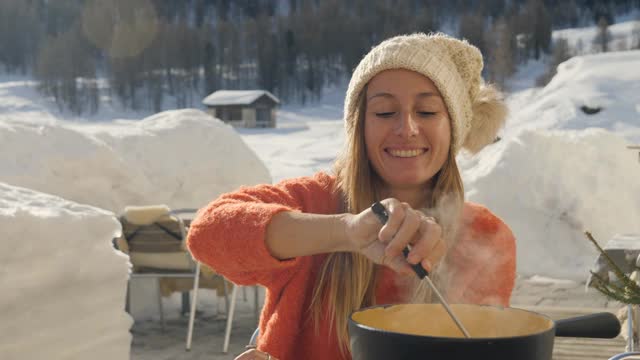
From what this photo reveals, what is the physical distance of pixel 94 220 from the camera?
414 cm

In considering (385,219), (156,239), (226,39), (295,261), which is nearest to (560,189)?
(156,239)

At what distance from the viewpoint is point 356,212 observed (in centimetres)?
169

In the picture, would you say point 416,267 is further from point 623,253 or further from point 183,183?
point 183,183

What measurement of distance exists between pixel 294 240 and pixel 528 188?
9.51 m

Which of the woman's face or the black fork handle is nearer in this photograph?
the black fork handle

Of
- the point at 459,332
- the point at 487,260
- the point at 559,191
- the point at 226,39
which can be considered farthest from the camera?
the point at 226,39

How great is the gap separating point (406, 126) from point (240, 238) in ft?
1.35

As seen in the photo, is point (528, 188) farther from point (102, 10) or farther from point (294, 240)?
point (102, 10)

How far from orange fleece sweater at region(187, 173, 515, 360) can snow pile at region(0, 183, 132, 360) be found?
2.31 meters

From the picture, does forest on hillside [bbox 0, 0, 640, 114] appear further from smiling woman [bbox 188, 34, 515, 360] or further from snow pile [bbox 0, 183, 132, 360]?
smiling woman [bbox 188, 34, 515, 360]

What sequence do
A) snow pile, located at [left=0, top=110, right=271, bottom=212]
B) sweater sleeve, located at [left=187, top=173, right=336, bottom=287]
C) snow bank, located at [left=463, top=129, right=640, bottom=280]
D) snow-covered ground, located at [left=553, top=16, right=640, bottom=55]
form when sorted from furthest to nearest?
snow-covered ground, located at [left=553, top=16, right=640, bottom=55] → snow bank, located at [left=463, top=129, right=640, bottom=280] → snow pile, located at [left=0, top=110, right=271, bottom=212] → sweater sleeve, located at [left=187, top=173, right=336, bottom=287]

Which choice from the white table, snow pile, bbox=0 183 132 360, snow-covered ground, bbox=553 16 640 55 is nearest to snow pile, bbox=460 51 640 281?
the white table

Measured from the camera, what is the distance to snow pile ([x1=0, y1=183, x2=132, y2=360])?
3748mm

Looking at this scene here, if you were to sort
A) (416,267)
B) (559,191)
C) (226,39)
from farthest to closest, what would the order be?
(226,39) < (559,191) < (416,267)
